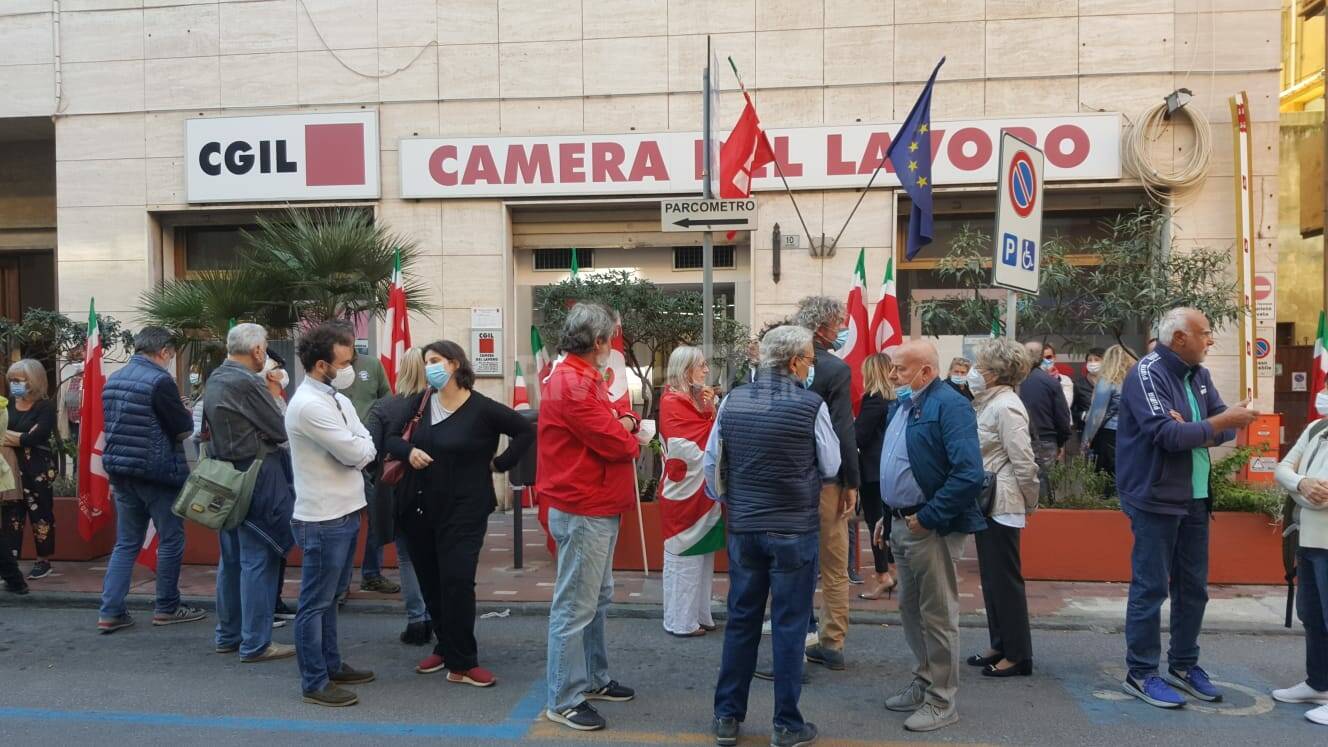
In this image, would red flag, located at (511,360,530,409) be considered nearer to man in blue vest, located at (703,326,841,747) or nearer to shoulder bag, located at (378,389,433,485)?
shoulder bag, located at (378,389,433,485)

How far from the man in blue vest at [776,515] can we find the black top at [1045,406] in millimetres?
4350

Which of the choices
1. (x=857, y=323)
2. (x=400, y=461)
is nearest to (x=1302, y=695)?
(x=857, y=323)

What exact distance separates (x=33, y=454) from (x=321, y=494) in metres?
4.23

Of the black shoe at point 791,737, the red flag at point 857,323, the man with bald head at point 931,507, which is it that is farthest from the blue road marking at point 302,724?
the red flag at point 857,323

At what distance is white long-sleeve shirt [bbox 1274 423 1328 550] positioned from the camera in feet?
15.2

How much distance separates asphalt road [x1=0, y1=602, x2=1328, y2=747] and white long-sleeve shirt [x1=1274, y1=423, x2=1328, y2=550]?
2.96 feet

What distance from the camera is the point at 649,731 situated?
4.57 meters

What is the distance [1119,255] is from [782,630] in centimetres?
673

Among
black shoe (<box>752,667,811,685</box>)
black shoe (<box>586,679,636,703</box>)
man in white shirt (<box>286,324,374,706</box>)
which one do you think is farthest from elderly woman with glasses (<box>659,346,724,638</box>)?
man in white shirt (<box>286,324,374,706</box>)

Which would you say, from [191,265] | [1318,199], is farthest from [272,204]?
[1318,199]

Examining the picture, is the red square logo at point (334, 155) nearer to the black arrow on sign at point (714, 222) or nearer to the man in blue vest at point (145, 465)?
the man in blue vest at point (145, 465)

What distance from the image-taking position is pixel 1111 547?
7.23m

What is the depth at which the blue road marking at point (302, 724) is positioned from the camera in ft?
15.0

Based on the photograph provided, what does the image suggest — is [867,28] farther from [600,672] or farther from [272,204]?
[600,672]
